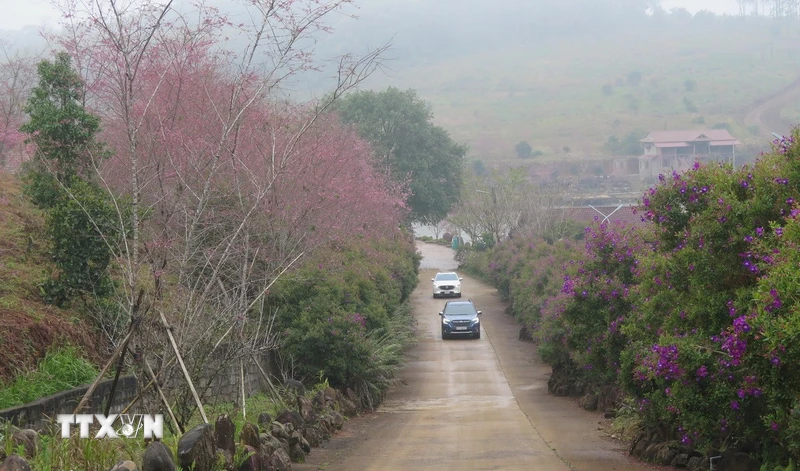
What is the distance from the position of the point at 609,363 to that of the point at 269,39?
10.8 meters

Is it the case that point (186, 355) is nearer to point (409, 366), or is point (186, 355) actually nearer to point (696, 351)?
point (696, 351)

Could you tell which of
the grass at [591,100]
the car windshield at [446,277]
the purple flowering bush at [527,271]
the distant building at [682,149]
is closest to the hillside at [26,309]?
the purple flowering bush at [527,271]

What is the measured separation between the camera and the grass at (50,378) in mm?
11000

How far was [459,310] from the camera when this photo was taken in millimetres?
39781

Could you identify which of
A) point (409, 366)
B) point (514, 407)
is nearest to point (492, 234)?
point (409, 366)

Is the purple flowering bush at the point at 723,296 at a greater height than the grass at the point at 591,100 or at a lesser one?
lesser

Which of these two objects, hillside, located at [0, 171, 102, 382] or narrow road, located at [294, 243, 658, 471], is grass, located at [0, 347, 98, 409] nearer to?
hillside, located at [0, 171, 102, 382]

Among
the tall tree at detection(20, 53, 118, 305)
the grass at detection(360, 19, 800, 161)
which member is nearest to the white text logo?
the tall tree at detection(20, 53, 118, 305)

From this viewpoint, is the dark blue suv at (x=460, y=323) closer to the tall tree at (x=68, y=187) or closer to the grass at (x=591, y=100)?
the tall tree at (x=68, y=187)

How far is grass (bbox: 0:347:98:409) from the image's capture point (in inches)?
433

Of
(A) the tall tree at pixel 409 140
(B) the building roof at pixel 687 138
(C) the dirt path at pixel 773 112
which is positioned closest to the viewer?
(A) the tall tree at pixel 409 140

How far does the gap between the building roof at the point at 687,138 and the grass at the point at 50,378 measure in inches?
4200

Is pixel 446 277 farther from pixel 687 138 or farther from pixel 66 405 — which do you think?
pixel 687 138

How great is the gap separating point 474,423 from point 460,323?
18480 millimetres
